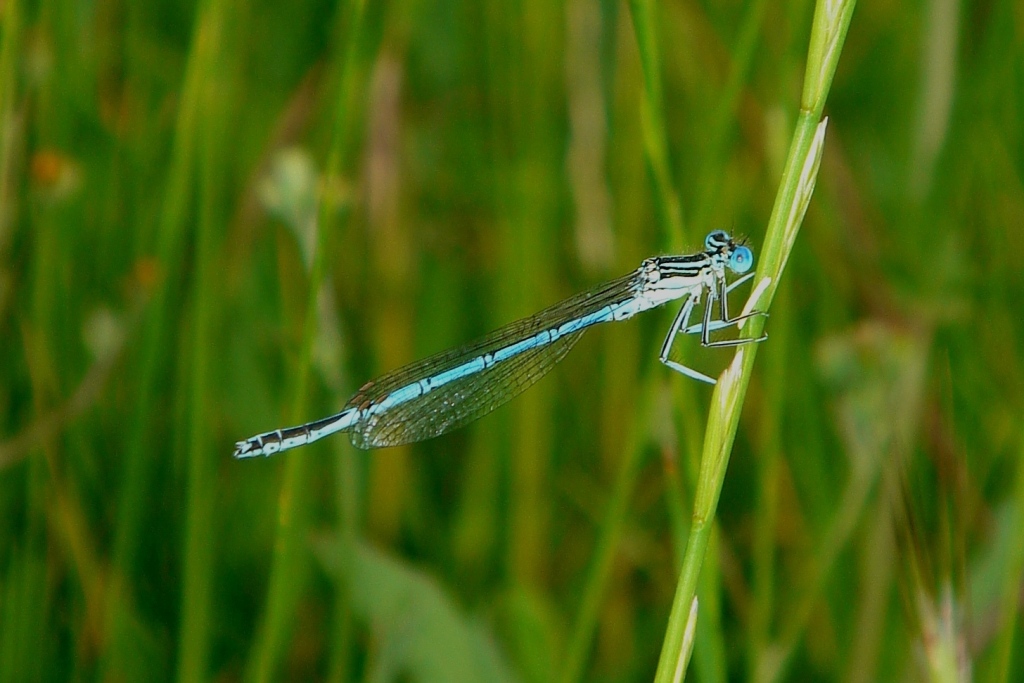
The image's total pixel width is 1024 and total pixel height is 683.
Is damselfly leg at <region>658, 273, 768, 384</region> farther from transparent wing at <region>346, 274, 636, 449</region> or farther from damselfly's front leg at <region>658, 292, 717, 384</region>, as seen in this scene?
transparent wing at <region>346, 274, 636, 449</region>

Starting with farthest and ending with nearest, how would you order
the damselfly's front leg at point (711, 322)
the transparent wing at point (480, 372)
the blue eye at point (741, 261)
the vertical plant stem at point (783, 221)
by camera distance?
the transparent wing at point (480, 372) < the blue eye at point (741, 261) < the damselfly's front leg at point (711, 322) < the vertical plant stem at point (783, 221)

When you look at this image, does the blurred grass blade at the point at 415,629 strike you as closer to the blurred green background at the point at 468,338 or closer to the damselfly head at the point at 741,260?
the blurred green background at the point at 468,338

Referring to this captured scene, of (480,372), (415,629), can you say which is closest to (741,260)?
(480,372)

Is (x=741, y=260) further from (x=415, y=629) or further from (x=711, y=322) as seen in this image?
(x=415, y=629)

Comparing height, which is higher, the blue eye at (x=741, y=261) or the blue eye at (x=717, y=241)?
the blue eye at (x=717, y=241)

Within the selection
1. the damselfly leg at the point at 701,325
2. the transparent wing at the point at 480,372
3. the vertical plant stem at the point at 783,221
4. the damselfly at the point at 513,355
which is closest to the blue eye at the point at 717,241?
the damselfly at the point at 513,355

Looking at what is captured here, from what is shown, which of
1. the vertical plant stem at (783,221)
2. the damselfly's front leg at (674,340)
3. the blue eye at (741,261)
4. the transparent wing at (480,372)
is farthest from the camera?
the transparent wing at (480,372)
